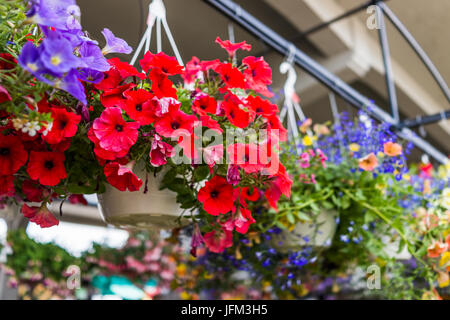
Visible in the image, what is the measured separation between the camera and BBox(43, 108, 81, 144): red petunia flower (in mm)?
503

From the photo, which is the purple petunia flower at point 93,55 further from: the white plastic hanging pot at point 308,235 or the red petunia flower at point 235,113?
the white plastic hanging pot at point 308,235

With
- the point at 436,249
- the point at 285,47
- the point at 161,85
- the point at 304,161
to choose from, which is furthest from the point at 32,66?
the point at 285,47

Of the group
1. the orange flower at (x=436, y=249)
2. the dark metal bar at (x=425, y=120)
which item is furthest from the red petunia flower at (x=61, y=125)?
the dark metal bar at (x=425, y=120)

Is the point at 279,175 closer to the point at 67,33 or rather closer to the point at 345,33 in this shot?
the point at 67,33

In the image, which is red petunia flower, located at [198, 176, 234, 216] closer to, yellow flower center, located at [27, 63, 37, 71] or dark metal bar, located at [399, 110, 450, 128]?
yellow flower center, located at [27, 63, 37, 71]

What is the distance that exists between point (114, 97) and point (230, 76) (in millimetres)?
202

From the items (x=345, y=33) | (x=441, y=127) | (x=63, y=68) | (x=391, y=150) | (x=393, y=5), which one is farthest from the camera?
(x=441, y=127)

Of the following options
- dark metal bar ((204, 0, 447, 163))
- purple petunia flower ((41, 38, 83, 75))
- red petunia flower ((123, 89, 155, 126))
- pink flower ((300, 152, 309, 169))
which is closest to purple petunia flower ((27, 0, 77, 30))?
purple petunia flower ((41, 38, 83, 75))

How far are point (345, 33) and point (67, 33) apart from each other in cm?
278

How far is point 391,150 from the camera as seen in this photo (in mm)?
1035

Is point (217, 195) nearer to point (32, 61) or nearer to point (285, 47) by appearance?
point (32, 61)

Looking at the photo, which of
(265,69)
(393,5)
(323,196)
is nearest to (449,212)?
(323,196)

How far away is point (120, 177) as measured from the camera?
0.56m

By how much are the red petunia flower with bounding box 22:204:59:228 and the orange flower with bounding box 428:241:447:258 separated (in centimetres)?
91
